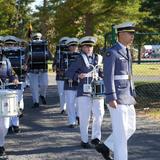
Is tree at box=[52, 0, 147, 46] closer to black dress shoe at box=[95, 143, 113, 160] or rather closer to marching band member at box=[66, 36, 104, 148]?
marching band member at box=[66, 36, 104, 148]

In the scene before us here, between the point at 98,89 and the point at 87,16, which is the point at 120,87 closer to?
the point at 98,89

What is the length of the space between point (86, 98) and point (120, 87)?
207 centimetres

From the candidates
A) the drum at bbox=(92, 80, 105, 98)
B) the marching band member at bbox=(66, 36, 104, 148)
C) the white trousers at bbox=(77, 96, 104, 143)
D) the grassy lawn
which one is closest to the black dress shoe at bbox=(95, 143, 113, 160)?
the marching band member at bbox=(66, 36, 104, 148)

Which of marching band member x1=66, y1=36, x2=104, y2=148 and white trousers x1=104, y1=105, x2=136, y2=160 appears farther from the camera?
marching band member x1=66, y1=36, x2=104, y2=148

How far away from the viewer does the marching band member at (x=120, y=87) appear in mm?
7633

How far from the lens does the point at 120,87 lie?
305 inches

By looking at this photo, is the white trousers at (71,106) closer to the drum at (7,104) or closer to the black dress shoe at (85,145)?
the black dress shoe at (85,145)

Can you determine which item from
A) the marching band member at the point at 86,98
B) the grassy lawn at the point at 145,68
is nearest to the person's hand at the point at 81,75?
the marching band member at the point at 86,98

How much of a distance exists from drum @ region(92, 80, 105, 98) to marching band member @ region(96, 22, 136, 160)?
182 centimetres

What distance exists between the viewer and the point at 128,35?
7695 mm

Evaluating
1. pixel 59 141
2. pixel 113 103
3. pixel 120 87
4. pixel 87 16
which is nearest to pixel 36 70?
pixel 59 141

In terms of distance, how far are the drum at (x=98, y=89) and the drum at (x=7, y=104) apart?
1.78 m

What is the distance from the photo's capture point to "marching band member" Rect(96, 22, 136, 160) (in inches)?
301

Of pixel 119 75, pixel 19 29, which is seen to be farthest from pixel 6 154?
pixel 19 29
